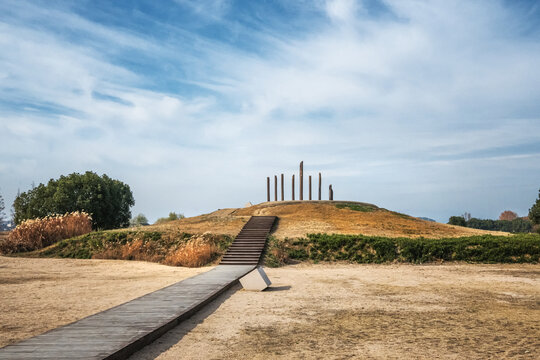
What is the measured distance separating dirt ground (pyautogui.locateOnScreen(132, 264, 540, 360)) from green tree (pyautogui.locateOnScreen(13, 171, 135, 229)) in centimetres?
2866

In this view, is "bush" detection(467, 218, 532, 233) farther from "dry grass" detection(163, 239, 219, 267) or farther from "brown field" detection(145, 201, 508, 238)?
"dry grass" detection(163, 239, 219, 267)

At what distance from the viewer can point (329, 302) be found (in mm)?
10258

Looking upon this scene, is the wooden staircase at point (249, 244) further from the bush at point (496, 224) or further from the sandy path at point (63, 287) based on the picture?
the bush at point (496, 224)

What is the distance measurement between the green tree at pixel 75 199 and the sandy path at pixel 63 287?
52.1 feet

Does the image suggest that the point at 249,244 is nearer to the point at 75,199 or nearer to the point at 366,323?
the point at 366,323

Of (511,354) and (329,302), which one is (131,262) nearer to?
(329,302)

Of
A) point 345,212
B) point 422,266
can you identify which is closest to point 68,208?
point 345,212

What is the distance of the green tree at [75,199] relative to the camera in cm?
3641

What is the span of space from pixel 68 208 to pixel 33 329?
31.5 metres

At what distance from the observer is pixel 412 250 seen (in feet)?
65.3

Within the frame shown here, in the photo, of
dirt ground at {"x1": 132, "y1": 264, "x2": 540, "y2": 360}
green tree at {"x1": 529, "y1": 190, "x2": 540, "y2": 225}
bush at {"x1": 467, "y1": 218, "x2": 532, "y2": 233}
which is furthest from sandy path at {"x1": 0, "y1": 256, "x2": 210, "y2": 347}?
bush at {"x1": 467, "y1": 218, "x2": 532, "y2": 233}

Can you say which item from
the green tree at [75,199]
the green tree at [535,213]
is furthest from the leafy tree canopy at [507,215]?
the green tree at [75,199]

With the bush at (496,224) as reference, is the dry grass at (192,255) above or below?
below

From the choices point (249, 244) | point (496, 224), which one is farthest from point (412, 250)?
point (496, 224)
